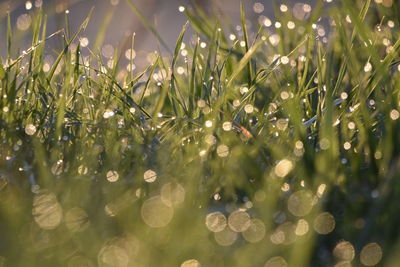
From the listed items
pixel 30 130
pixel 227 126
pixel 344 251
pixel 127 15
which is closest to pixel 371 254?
pixel 344 251

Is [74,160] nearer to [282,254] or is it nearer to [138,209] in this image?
[138,209]

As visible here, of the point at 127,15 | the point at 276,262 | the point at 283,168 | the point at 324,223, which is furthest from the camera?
the point at 127,15

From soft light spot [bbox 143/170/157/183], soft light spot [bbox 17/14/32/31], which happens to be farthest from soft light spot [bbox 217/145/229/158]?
soft light spot [bbox 17/14/32/31]

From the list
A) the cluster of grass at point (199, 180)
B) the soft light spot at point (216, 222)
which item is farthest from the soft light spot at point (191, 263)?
the soft light spot at point (216, 222)

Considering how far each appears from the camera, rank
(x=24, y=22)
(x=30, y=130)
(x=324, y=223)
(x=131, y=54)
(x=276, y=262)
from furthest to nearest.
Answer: (x=24, y=22) < (x=131, y=54) < (x=30, y=130) < (x=324, y=223) < (x=276, y=262)

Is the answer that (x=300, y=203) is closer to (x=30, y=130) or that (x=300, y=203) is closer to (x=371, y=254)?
(x=371, y=254)

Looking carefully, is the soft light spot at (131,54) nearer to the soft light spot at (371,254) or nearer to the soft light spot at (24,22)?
the soft light spot at (24,22)

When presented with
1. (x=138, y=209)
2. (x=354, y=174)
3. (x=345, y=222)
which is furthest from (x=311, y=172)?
(x=138, y=209)

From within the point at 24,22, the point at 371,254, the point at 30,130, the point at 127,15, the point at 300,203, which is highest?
the point at 127,15
